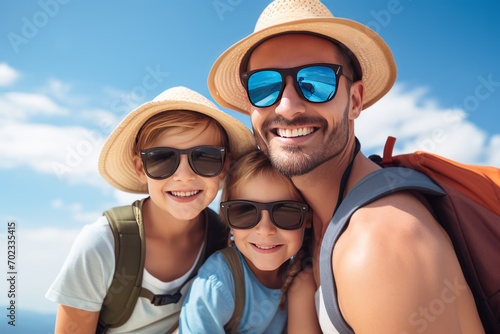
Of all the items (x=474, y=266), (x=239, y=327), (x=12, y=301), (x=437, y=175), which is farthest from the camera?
(x=12, y=301)

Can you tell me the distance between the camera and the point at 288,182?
3523 mm

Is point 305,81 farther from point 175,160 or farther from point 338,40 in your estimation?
point 175,160

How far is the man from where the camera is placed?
211 cm

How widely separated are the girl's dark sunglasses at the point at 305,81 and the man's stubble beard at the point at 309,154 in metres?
0.22

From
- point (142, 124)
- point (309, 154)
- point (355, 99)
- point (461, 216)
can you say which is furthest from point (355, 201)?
point (142, 124)

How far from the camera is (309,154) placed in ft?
10.5

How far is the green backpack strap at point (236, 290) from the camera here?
3.35 m

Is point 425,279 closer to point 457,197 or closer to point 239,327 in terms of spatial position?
point 457,197

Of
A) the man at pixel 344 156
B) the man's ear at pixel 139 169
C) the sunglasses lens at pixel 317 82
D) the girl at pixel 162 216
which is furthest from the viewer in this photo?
the man's ear at pixel 139 169

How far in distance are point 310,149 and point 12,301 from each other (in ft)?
15.3

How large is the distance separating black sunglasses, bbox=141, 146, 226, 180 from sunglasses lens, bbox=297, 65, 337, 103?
98 cm

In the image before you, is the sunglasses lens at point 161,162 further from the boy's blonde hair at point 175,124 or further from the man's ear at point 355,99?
the man's ear at point 355,99

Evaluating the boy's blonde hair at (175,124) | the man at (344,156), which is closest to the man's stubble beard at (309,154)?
the man at (344,156)

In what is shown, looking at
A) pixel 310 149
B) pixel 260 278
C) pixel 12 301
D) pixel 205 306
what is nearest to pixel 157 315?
pixel 205 306
